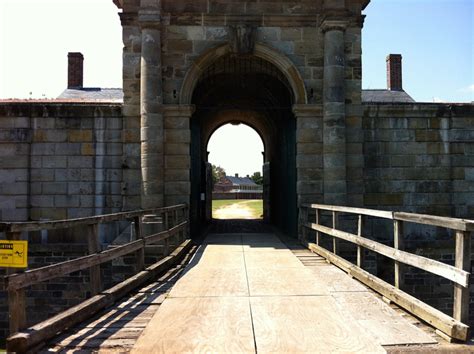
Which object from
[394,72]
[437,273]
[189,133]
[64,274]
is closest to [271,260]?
[437,273]

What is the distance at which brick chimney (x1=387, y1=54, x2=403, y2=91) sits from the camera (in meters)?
21.9

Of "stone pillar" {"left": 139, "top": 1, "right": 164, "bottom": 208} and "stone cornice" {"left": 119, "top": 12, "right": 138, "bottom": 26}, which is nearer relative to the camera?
"stone pillar" {"left": 139, "top": 1, "right": 164, "bottom": 208}

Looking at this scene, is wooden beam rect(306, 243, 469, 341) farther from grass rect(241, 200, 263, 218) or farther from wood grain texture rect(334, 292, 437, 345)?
grass rect(241, 200, 263, 218)

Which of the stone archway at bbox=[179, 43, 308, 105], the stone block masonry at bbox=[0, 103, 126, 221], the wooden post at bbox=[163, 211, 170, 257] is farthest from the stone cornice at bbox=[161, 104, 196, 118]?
the wooden post at bbox=[163, 211, 170, 257]

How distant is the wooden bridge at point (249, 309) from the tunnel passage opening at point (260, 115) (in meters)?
4.74

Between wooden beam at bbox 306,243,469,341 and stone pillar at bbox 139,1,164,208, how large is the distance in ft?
16.2

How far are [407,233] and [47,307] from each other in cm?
903

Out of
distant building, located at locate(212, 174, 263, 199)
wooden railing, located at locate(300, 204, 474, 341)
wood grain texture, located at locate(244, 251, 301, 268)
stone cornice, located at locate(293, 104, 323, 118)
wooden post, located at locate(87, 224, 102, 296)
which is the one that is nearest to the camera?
wooden railing, located at locate(300, 204, 474, 341)

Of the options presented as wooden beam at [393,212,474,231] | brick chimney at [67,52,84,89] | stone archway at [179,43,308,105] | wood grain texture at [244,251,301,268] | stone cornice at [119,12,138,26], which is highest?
brick chimney at [67,52,84,89]

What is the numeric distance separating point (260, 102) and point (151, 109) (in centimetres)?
625

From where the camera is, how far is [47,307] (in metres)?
9.27

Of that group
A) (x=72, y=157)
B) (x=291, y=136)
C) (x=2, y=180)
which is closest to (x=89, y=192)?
(x=72, y=157)

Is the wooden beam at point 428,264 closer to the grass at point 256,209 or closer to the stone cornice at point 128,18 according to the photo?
the stone cornice at point 128,18

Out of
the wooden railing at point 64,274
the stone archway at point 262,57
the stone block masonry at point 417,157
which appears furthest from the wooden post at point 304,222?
the wooden railing at point 64,274
